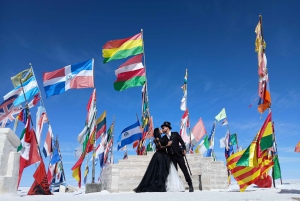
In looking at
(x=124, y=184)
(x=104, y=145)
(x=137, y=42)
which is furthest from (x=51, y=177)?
(x=137, y=42)

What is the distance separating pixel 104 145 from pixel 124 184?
9559 millimetres

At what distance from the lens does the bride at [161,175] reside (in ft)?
26.2

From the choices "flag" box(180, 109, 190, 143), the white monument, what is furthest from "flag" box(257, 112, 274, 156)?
"flag" box(180, 109, 190, 143)

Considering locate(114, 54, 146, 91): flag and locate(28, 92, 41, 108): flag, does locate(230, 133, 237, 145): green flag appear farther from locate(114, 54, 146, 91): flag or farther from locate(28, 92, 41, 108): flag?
locate(28, 92, 41, 108): flag

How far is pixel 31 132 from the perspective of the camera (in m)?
11.2

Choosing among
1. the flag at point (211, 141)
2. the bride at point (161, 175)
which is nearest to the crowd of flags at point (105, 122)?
the bride at point (161, 175)

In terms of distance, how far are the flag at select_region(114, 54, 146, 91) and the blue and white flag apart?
2.65 metres

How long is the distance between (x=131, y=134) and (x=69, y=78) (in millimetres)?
5225

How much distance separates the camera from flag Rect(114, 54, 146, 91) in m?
15.7

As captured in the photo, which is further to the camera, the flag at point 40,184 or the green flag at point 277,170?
the green flag at point 277,170

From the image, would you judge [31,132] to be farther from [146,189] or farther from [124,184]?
[146,189]

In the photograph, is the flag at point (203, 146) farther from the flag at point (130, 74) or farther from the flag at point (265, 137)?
the flag at point (265, 137)

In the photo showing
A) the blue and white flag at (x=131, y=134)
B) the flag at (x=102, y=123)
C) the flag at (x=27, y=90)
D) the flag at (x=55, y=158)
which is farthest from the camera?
the flag at (x=102, y=123)

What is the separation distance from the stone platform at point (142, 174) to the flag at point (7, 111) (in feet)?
21.9
